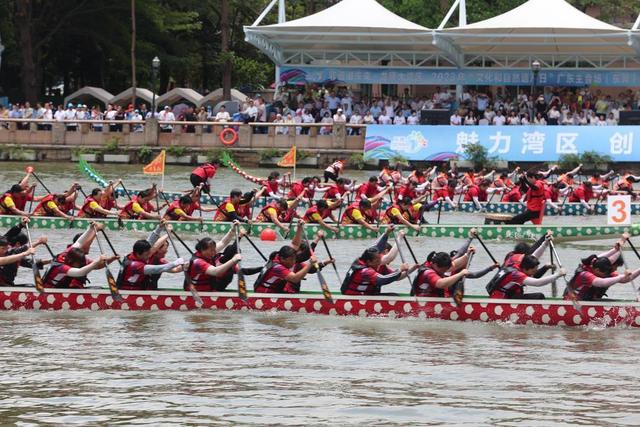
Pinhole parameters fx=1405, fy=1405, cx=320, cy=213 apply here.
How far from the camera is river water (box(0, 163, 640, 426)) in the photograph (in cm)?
1334

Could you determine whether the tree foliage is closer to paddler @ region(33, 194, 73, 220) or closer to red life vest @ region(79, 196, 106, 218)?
paddler @ region(33, 194, 73, 220)

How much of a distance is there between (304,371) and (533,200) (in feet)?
37.2

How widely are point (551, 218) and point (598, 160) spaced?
7.43 meters

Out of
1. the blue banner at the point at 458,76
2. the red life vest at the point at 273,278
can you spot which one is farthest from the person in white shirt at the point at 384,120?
the red life vest at the point at 273,278

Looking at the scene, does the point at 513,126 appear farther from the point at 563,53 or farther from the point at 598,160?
the point at 563,53

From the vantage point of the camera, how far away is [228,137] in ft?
133

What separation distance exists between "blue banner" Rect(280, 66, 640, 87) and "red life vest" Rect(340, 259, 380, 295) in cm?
2586

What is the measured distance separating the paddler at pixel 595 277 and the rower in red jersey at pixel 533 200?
26.8ft

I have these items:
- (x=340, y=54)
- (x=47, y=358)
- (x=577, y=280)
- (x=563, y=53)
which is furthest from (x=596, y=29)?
(x=47, y=358)

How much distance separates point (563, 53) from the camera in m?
41.9

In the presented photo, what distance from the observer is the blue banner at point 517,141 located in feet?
121

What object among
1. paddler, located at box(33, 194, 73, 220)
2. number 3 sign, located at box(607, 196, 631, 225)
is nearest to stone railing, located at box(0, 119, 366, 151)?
paddler, located at box(33, 194, 73, 220)

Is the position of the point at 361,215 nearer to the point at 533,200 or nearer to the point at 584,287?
the point at 533,200

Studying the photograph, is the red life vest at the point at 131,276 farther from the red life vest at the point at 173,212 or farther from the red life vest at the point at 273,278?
the red life vest at the point at 173,212
